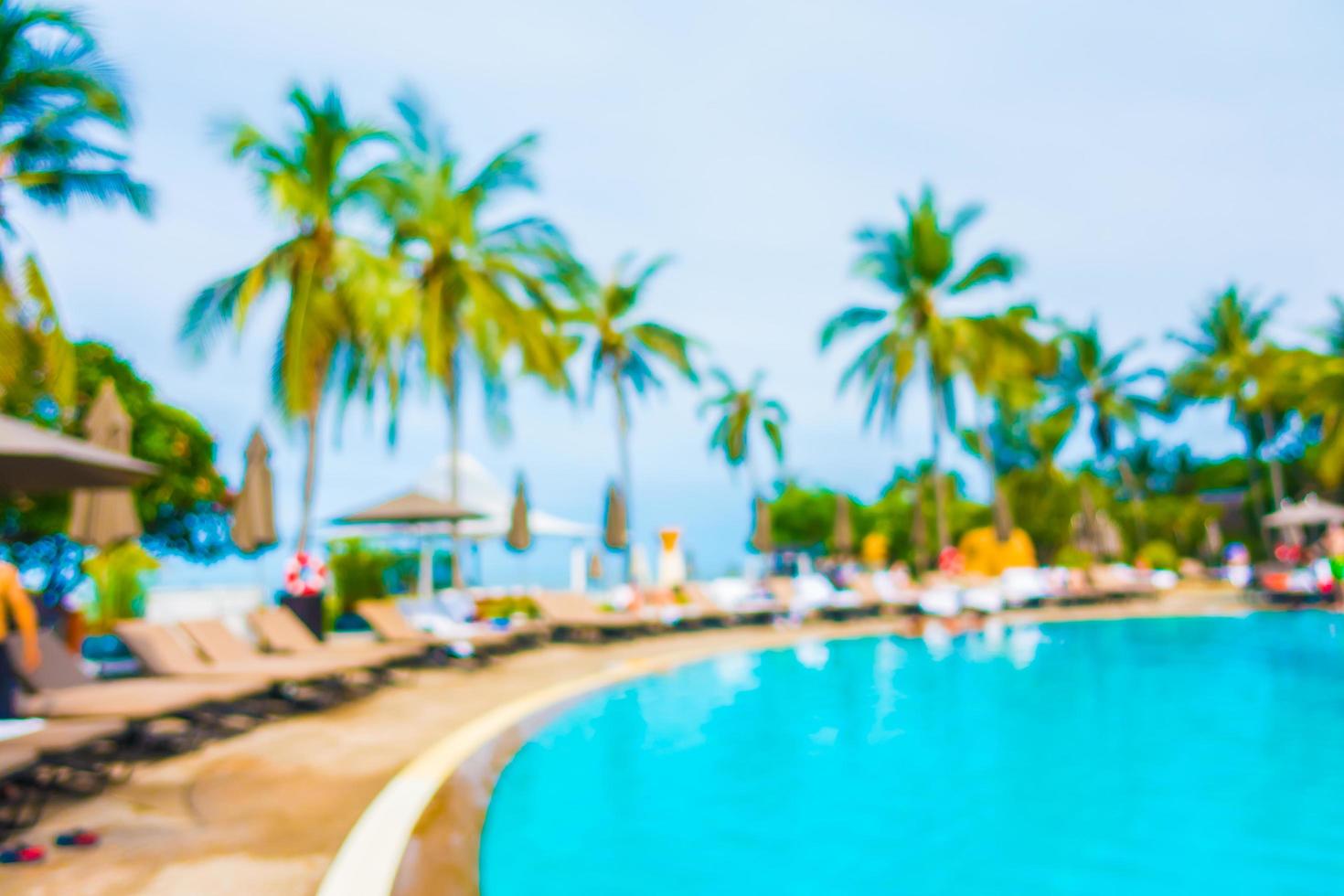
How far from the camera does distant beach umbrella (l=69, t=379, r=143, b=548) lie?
10.8 metres

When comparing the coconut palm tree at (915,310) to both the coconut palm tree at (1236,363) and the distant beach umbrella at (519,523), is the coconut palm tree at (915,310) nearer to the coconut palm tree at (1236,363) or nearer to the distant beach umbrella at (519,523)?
the distant beach umbrella at (519,523)

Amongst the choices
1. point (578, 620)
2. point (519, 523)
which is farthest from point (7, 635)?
point (519, 523)

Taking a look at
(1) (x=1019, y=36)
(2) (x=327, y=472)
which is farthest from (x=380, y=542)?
(1) (x=1019, y=36)

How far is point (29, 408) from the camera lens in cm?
1939

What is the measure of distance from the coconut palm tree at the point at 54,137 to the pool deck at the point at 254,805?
8056mm

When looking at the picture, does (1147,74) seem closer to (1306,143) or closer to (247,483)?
(1306,143)

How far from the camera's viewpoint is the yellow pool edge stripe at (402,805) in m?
3.73

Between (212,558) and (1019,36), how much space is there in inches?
881

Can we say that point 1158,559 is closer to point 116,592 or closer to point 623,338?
point 623,338

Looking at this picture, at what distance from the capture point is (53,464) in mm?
6414

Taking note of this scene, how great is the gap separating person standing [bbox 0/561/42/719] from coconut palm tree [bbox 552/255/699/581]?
822 inches

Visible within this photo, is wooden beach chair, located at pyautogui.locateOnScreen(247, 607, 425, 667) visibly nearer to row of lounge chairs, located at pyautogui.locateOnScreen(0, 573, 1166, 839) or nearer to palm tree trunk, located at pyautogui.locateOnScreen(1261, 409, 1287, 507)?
row of lounge chairs, located at pyautogui.locateOnScreen(0, 573, 1166, 839)

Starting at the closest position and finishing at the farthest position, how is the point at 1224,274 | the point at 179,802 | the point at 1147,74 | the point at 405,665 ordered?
the point at 179,802 → the point at 405,665 → the point at 1147,74 → the point at 1224,274

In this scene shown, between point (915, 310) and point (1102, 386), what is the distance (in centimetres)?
1802
